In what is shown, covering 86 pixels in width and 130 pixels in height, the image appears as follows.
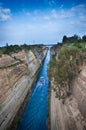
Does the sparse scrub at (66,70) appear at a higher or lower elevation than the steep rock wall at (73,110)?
higher

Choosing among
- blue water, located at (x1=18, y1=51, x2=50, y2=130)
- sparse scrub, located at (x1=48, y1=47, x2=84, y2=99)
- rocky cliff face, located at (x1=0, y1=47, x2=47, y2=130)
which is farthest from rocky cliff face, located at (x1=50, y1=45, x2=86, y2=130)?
rocky cliff face, located at (x1=0, y1=47, x2=47, y2=130)

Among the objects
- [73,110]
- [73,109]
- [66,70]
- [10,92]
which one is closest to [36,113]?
[73,109]

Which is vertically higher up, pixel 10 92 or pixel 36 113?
pixel 10 92

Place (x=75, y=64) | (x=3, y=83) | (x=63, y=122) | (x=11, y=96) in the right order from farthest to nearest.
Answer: (x=3, y=83) < (x=11, y=96) < (x=75, y=64) < (x=63, y=122)

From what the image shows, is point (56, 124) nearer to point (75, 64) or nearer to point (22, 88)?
point (75, 64)

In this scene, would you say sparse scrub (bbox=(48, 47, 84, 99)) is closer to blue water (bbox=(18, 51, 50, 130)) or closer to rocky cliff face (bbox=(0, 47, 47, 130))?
blue water (bbox=(18, 51, 50, 130))

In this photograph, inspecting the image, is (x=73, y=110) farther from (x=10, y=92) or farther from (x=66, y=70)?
(x=10, y=92)

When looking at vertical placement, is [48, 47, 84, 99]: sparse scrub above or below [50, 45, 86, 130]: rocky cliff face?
above

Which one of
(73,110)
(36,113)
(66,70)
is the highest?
(66,70)

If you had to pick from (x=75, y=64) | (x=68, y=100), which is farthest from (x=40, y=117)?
(x=75, y=64)

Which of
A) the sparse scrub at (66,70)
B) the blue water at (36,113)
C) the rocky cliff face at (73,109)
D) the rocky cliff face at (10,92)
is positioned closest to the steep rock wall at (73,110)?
the rocky cliff face at (73,109)

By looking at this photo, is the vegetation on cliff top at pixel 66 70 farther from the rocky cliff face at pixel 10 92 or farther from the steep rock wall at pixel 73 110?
the rocky cliff face at pixel 10 92
